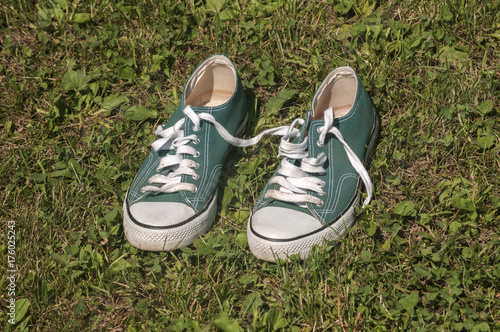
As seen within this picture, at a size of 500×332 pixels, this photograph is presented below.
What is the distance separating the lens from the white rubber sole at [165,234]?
114 inches

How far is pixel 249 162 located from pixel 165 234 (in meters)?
0.84

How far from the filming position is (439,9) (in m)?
3.75

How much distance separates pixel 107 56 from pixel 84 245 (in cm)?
173

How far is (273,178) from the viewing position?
9.90 feet

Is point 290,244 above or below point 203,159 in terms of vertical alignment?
below

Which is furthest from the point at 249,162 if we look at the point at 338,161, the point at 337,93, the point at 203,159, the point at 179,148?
the point at 337,93

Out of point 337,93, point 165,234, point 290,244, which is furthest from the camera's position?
point 337,93

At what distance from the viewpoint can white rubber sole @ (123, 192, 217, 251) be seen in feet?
9.48

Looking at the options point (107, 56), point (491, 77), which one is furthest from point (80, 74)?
point (491, 77)

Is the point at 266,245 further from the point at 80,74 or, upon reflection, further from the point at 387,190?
the point at 80,74

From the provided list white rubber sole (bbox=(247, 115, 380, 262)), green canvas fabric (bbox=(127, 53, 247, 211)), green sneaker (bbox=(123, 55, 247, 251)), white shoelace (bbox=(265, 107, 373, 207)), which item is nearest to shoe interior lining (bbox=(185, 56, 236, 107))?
green sneaker (bbox=(123, 55, 247, 251))

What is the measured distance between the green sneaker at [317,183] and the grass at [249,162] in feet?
0.42

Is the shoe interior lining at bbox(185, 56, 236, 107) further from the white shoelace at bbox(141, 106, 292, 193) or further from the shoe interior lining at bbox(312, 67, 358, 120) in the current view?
the shoe interior lining at bbox(312, 67, 358, 120)

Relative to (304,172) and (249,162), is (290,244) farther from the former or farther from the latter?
(249,162)
